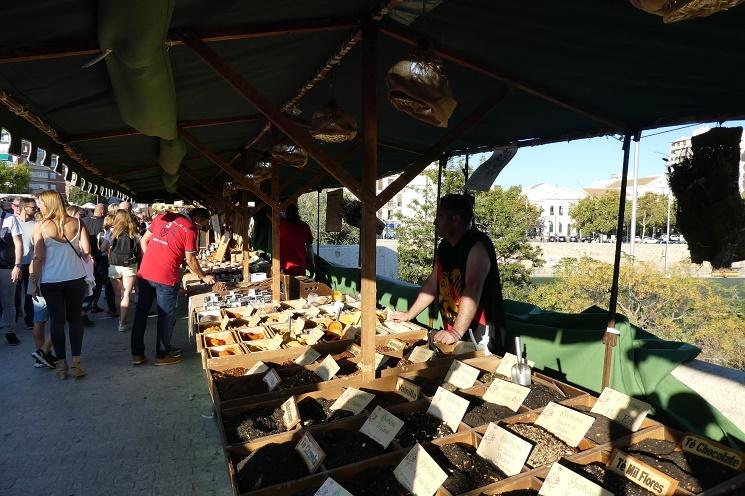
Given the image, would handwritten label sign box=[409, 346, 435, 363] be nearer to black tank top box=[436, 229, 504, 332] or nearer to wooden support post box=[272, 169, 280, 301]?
black tank top box=[436, 229, 504, 332]

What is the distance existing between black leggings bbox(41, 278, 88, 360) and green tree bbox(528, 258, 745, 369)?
10.9 m

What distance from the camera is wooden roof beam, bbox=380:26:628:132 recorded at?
2.46 m

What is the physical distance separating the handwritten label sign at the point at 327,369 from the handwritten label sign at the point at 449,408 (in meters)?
0.64

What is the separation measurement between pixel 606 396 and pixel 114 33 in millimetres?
2440

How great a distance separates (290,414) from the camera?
6.66ft

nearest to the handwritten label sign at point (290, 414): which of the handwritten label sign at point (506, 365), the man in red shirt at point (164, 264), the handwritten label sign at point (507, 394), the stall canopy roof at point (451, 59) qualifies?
the handwritten label sign at point (507, 394)

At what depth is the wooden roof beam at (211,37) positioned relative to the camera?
5.95ft

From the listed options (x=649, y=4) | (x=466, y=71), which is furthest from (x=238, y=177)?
(x=649, y=4)

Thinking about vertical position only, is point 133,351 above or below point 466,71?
below

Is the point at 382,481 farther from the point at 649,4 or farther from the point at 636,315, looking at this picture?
the point at 636,315

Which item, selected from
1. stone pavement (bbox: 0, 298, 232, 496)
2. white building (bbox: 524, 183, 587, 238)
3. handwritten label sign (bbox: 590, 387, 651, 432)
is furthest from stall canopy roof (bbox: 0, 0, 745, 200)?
white building (bbox: 524, 183, 587, 238)

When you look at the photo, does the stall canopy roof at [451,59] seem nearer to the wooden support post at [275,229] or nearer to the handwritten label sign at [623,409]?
the wooden support post at [275,229]

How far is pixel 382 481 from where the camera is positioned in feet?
5.41

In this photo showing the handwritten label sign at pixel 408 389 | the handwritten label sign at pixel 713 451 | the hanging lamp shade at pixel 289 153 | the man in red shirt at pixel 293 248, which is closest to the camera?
the handwritten label sign at pixel 713 451
